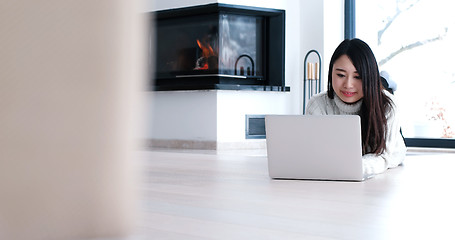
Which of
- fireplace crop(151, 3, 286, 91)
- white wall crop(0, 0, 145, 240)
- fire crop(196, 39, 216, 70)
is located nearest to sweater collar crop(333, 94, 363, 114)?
white wall crop(0, 0, 145, 240)

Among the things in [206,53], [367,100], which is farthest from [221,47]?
[367,100]

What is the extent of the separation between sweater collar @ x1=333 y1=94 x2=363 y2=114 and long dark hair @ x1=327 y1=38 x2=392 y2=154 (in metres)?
0.05

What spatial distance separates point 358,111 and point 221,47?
314cm

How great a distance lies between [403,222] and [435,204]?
0.43 metres

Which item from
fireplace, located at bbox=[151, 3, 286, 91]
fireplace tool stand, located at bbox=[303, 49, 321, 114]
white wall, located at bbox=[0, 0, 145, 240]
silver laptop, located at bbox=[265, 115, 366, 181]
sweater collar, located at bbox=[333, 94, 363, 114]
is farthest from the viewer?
fireplace tool stand, located at bbox=[303, 49, 321, 114]

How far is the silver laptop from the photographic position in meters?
2.52

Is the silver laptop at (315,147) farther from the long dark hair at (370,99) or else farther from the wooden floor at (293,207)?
the long dark hair at (370,99)

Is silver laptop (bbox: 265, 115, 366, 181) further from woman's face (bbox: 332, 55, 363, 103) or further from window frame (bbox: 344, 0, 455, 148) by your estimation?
window frame (bbox: 344, 0, 455, 148)

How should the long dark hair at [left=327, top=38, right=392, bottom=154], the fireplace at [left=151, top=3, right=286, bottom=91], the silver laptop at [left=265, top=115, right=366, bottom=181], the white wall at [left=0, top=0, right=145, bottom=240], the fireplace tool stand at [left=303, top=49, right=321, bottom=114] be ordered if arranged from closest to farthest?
the white wall at [left=0, top=0, right=145, bottom=240] → the silver laptop at [left=265, top=115, right=366, bottom=181] → the long dark hair at [left=327, top=38, right=392, bottom=154] → the fireplace at [left=151, top=3, right=286, bottom=91] → the fireplace tool stand at [left=303, top=49, right=321, bottom=114]

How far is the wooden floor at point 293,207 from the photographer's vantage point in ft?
4.36

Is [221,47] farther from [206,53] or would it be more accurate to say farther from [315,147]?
[315,147]

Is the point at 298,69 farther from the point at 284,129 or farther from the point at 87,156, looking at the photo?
the point at 87,156

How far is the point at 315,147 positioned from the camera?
2562mm

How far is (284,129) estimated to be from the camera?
259 centimetres
